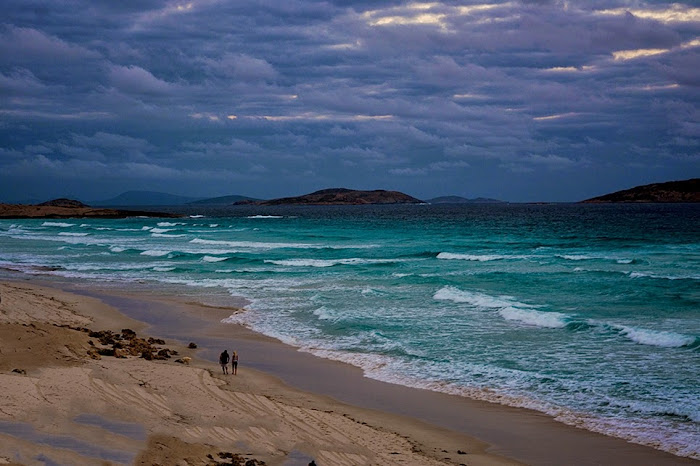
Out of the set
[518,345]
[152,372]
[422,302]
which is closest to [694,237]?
[422,302]

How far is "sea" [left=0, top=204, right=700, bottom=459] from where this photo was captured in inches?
553

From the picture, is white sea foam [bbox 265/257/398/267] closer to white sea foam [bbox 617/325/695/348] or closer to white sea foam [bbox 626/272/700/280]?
white sea foam [bbox 626/272/700/280]

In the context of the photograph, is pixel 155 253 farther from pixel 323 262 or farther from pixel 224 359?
pixel 224 359

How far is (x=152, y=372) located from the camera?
14336 millimetres

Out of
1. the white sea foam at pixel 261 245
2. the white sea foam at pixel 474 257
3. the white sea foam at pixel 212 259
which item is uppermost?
the white sea foam at pixel 261 245

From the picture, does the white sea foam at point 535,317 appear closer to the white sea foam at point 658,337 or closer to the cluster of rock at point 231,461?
the white sea foam at point 658,337

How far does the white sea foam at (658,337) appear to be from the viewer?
58.7ft

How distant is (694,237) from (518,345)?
152 feet

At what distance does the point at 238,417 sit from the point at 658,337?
12.7 meters

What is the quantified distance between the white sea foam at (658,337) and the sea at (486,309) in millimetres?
65

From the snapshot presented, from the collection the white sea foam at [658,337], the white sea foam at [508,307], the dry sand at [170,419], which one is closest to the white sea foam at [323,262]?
the white sea foam at [508,307]

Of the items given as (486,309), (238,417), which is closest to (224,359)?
(238,417)

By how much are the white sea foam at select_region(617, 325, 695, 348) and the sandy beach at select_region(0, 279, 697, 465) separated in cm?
735

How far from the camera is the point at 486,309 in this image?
957 inches
